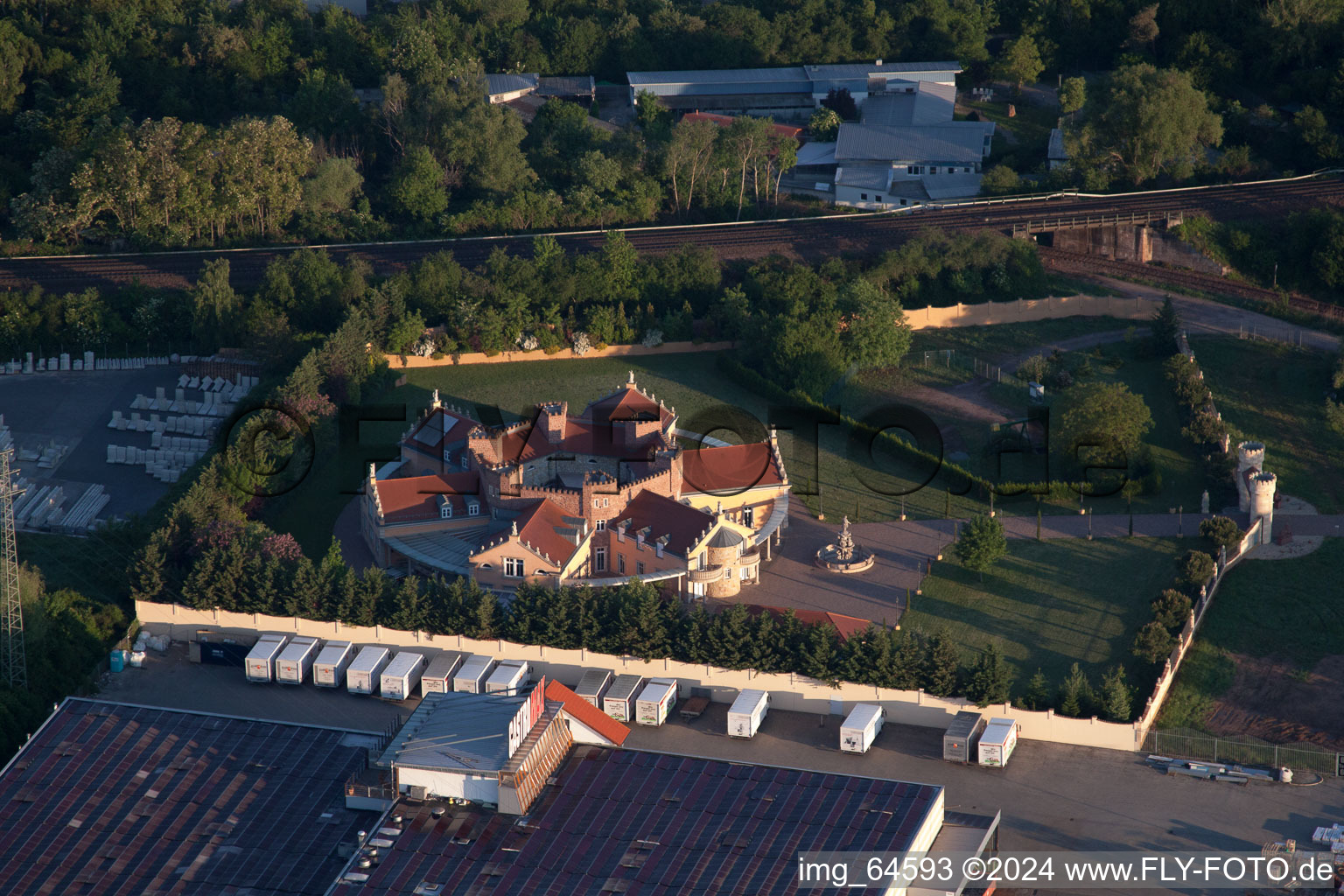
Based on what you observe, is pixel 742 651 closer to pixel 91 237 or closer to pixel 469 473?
pixel 469 473

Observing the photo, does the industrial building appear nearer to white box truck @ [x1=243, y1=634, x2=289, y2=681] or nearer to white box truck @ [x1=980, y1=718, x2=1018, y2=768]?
white box truck @ [x1=243, y1=634, x2=289, y2=681]

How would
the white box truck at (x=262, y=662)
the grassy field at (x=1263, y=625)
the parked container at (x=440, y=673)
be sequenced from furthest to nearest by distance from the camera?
the white box truck at (x=262, y=662) < the grassy field at (x=1263, y=625) < the parked container at (x=440, y=673)

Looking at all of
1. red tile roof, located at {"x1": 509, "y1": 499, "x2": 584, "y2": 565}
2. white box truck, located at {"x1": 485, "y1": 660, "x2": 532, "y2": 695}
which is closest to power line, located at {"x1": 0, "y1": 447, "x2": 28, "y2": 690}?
white box truck, located at {"x1": 485, "y1": 660, "x2": 532, "y2": 695}

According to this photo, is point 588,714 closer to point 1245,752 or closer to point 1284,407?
point 1245,752

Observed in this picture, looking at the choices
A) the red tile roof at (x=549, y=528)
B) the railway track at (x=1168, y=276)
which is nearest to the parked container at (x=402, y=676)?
the red tile roof at (x=549, y=528)

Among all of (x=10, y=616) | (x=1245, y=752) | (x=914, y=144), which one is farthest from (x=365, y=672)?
(x=914, y=144)

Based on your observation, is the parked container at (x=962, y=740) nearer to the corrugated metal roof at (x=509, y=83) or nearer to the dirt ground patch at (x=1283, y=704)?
the dirt ground patch at (x=1283, y=704)
